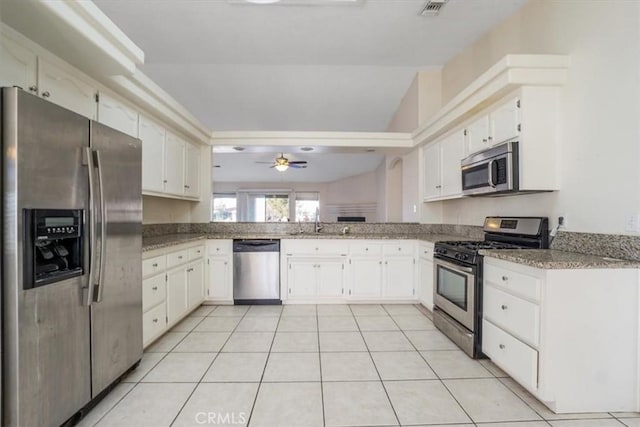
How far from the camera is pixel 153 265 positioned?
8.59 ft

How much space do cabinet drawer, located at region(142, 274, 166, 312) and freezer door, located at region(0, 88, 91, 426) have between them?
776mm

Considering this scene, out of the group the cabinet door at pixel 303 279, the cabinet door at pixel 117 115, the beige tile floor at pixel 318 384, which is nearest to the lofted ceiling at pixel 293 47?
the cabinet door at pixel 117 115

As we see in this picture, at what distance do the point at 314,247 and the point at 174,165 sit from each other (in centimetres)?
188

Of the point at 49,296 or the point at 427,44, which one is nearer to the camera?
the point at 49,296

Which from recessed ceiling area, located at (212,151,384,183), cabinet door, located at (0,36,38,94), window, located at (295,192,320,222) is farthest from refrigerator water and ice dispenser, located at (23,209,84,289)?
window, located at (295,192,320,222)

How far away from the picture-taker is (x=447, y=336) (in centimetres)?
283

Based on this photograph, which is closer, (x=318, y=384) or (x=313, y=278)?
(x=318, y=384)

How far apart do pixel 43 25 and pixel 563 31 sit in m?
3.35

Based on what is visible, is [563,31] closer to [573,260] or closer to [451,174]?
[451,174]

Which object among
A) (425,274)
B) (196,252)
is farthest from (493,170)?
(196,252)

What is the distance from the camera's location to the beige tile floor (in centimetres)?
174

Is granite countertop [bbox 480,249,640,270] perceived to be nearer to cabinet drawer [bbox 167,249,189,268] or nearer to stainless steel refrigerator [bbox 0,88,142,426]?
Result: stainless steel refrigerator [bbox 0,88,142,426]

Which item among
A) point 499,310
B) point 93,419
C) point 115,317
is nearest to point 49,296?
point 115,317

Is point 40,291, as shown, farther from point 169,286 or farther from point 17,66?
point 169,286
